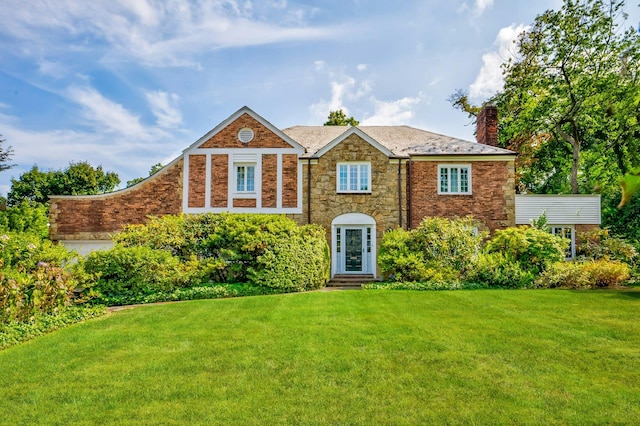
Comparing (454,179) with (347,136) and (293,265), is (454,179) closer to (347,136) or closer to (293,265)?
(347,136)

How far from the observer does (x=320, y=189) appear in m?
19.2

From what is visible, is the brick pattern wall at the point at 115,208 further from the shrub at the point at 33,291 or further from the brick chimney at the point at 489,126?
the brick chimney at the point at 489,126

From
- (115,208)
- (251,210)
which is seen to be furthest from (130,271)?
(115,208)

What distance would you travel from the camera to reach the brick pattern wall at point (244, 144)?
19.6 m

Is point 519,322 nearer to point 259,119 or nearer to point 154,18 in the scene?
point 154,18

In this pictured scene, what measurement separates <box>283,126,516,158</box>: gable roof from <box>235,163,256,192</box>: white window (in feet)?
8.64

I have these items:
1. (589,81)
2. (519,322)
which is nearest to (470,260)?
(519,322)

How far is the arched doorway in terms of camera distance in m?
18.9

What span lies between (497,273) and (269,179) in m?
10.6

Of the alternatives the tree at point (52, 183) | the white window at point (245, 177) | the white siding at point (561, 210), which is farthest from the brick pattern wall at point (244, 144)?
the tree at point (52, 183)

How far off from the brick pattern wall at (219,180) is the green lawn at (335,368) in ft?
31.2

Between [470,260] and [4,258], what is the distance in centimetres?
1453

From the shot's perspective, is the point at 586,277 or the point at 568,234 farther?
the point at 568,234

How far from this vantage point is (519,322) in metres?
8.99
